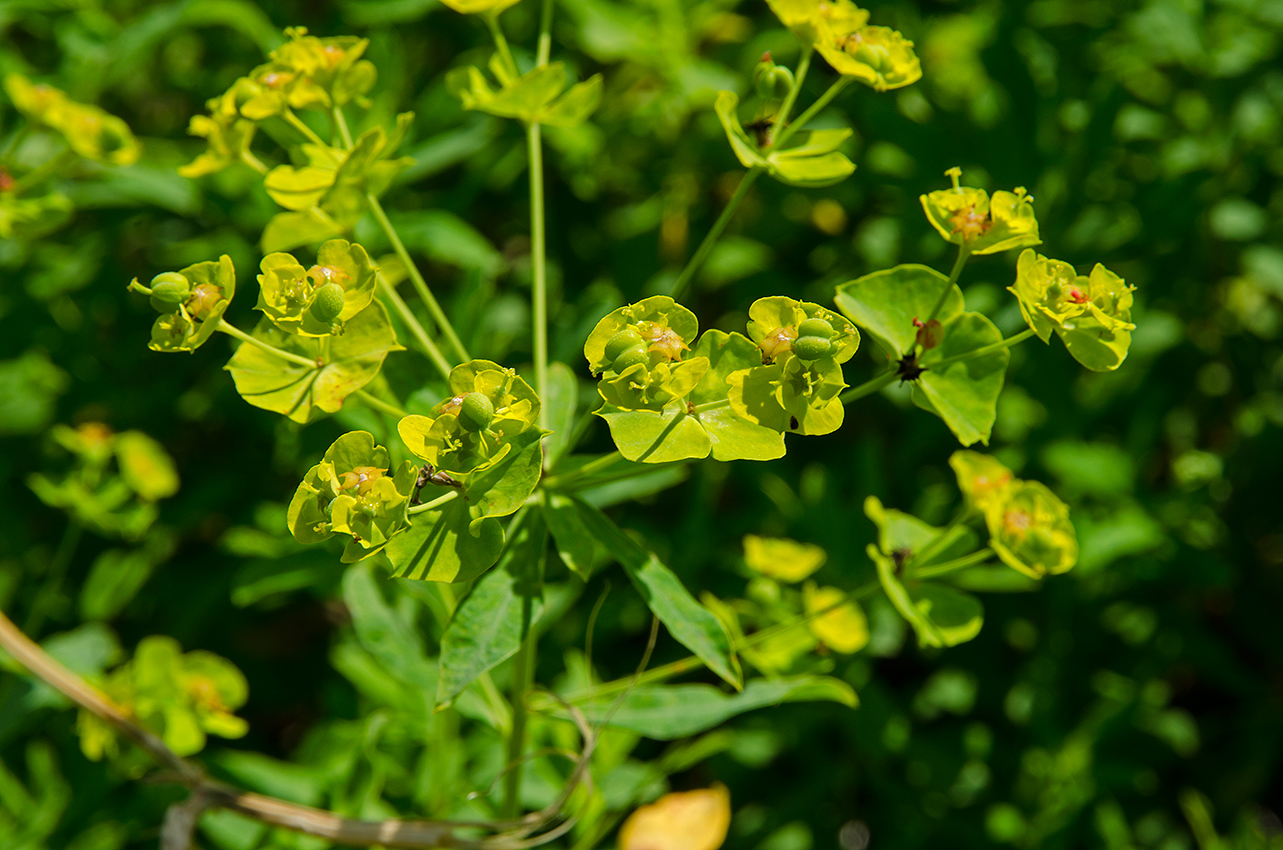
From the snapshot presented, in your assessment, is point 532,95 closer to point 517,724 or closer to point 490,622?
point 490,622

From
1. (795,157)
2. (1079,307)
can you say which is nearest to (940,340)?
(1079,307)

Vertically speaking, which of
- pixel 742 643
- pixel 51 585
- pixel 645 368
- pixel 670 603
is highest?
pixel 645 368

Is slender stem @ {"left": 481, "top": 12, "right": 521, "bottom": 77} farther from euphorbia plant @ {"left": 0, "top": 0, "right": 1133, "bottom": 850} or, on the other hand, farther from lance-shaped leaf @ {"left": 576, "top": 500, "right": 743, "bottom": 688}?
lance-shaped leaf @ {"left": 576, "top": 500, "right": 743, "bottom": 688}

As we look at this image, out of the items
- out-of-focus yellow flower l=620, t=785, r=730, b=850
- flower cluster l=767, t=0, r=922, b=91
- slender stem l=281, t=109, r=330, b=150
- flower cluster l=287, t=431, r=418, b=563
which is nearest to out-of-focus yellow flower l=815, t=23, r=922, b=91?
flower cluster l=767, t=0, r=922, b=91

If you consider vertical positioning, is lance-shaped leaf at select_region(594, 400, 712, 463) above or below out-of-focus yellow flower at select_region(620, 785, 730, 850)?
above

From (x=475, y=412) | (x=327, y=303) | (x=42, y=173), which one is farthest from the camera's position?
(x=42, y=173)

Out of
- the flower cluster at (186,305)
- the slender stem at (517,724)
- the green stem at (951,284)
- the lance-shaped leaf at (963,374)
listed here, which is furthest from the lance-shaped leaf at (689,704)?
the flower cluster at (186,305)

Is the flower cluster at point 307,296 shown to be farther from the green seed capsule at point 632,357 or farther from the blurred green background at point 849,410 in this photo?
the blurred green background at point 849,410
